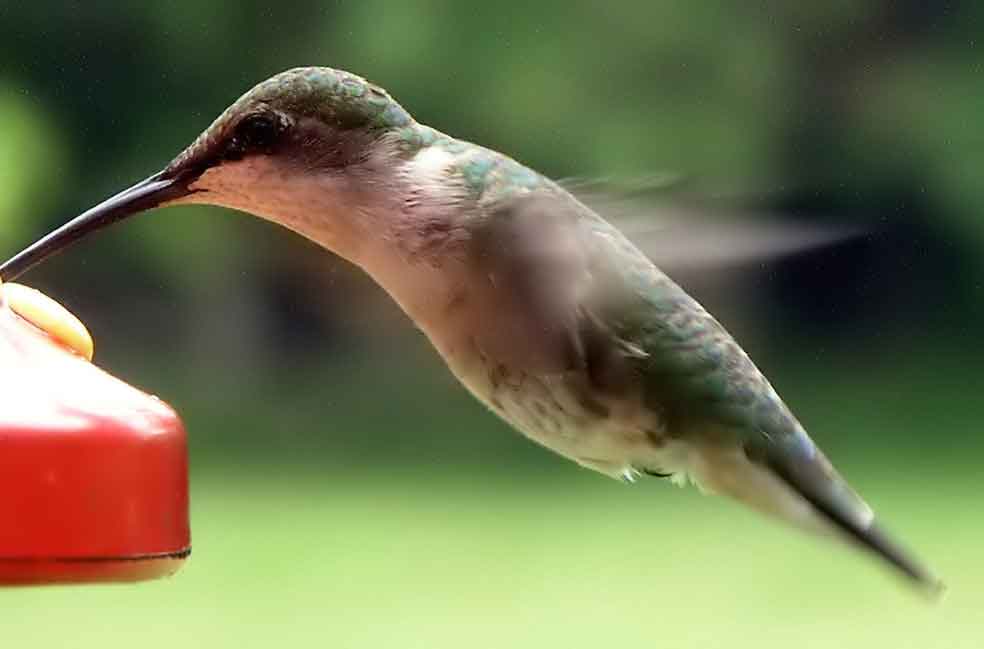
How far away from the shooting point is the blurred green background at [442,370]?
705 centimetres

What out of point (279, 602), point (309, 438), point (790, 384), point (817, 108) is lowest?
point (279, 602)

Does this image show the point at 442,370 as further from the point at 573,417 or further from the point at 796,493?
the point at 573,417

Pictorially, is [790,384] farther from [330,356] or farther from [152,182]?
[152,182]

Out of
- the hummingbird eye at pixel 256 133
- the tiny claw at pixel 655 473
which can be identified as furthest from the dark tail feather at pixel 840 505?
the hummingbird eye at pixel 256 133

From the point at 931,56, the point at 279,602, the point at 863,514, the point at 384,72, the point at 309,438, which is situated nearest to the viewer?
the point at 863,514

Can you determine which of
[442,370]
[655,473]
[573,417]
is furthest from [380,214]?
[442,370]

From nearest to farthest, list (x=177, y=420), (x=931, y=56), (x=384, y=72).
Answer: (x=177, y=420), (x=384, y=72), (x=931, y=56)

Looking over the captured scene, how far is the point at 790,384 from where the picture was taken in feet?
29.2

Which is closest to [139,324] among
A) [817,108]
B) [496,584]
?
[496,584]

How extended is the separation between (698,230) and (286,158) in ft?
1.25

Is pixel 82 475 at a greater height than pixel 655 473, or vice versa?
pixel 655 473

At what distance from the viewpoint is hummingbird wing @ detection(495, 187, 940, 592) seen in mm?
1592

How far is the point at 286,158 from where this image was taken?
5.15 ft

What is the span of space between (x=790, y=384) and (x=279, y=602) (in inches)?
109
